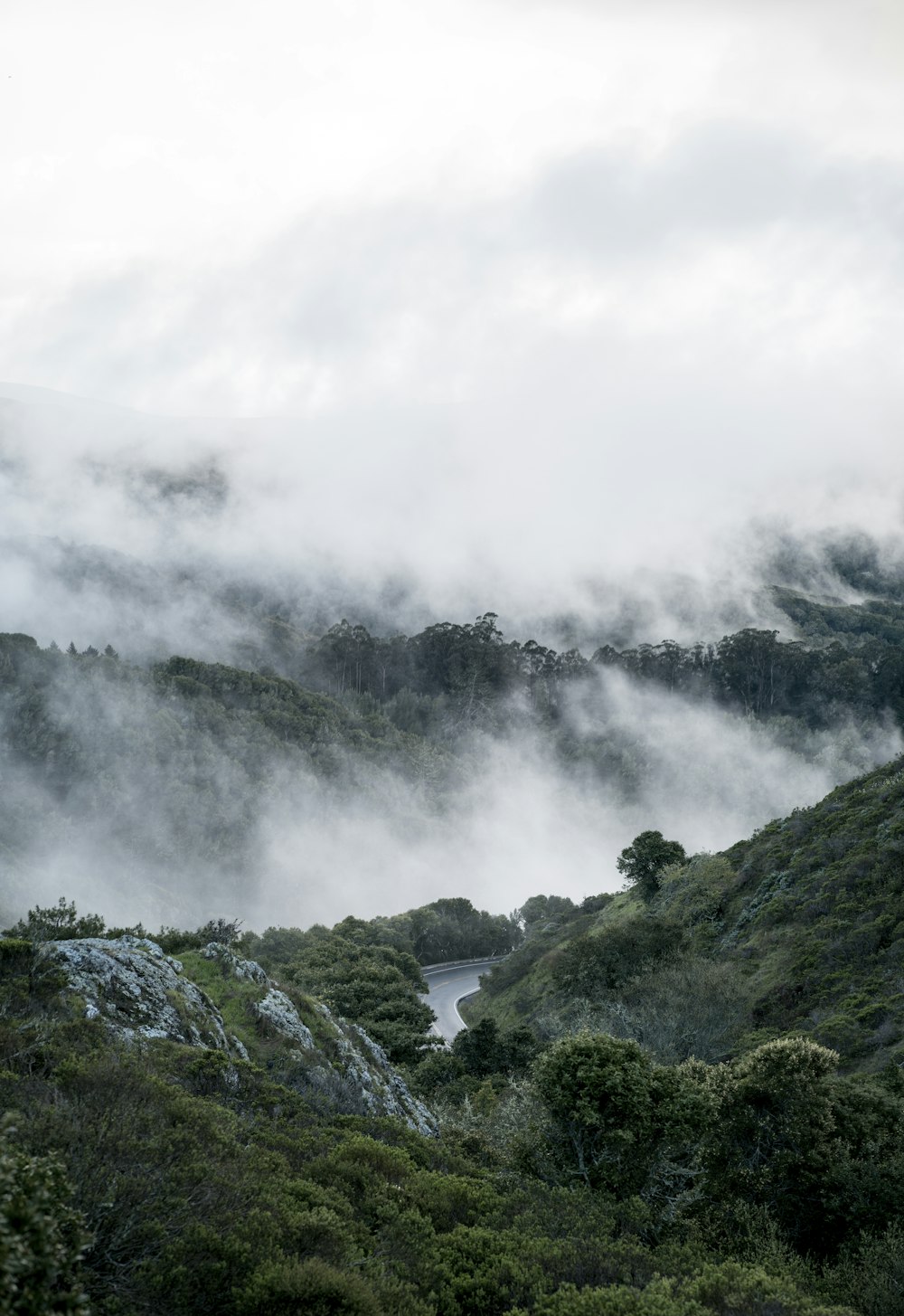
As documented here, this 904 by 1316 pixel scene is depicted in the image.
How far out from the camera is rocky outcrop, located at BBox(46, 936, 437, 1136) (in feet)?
59.3

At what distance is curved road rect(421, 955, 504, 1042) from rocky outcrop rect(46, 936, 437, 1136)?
3392cm

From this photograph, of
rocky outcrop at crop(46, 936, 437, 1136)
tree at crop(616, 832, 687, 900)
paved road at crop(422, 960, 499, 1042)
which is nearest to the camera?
rocky outcrop at crop(46, 936, 437, 1136)

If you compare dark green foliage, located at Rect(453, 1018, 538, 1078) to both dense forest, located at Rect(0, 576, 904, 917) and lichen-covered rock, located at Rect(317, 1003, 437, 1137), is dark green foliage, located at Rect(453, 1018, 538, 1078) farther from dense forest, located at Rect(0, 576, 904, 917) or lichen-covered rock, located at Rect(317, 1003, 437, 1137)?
dense forest, located at Rect(0, 576, 904, 917)

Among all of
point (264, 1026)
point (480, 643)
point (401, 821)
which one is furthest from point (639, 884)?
point (480, 643)

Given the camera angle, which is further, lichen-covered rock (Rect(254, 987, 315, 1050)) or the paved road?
the paved road

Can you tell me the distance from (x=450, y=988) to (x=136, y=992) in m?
67.6

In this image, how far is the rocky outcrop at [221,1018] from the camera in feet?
59.3

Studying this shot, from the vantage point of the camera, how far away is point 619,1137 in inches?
679

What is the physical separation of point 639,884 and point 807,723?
5002 inches

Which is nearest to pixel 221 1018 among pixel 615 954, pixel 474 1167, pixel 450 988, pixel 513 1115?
pixel 474 1167

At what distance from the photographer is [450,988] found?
8069 cm

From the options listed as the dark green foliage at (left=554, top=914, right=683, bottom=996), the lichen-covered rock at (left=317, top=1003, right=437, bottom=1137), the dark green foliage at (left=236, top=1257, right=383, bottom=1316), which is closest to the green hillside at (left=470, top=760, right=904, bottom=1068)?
the dark green foliage at (left=554, top=914, right=683, bottom=996)

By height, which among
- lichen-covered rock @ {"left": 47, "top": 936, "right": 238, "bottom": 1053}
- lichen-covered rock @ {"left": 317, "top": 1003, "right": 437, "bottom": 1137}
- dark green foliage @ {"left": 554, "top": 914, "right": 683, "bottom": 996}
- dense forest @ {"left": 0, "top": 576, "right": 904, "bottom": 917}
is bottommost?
dark green foliage @ {"left": 554, "top": 914, "right": 683, "bottom": 996}

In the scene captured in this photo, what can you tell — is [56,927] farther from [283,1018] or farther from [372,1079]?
[372,1079]
